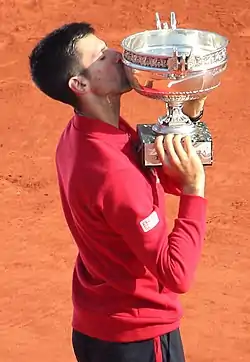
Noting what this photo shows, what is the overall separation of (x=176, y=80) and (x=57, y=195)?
4.49 m

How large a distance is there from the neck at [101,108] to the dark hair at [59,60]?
0.05m

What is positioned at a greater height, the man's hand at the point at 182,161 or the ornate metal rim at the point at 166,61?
the ornate metal rim at the point at 166,61

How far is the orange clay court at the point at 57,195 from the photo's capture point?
17.6ft


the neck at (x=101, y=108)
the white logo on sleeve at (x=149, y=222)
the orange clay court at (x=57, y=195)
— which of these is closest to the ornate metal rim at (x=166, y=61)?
the neck at (x=101, y=108)

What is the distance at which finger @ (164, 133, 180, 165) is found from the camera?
107 inches

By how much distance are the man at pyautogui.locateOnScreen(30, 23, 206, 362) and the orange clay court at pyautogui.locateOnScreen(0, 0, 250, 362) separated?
2139 millimetres

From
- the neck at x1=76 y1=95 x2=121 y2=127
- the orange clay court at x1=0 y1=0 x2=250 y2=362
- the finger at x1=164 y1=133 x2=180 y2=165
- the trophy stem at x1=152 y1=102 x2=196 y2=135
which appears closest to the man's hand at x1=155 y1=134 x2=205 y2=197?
the finger at x1=164 y1=133 x2=180 y2=165

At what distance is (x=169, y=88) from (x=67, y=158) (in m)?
0.42

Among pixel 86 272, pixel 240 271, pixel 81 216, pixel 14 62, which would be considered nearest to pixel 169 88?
pixel 81 216

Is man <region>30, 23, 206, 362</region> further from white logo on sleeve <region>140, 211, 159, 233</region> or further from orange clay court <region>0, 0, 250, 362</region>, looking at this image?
orange clay court <region>0, 0, 250, 362</region>

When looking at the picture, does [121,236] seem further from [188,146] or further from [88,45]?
[88,45]

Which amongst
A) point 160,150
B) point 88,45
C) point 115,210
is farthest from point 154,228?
point 88,45

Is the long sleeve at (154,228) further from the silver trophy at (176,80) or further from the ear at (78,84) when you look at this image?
the ear at (78,84)

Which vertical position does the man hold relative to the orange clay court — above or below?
above
